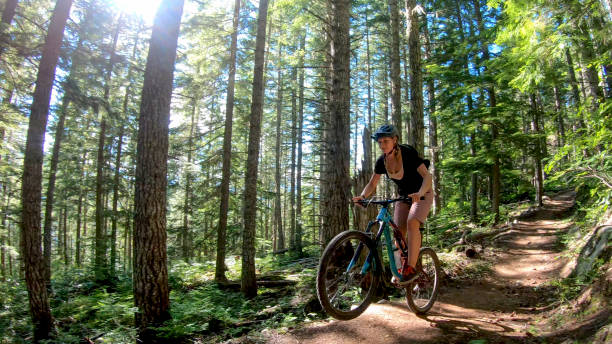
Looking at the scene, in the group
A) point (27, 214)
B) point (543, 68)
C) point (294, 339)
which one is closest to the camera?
point (294, 339)

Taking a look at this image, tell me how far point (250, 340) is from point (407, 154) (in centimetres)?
346

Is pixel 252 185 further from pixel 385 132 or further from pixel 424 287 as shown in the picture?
pixel 385 132

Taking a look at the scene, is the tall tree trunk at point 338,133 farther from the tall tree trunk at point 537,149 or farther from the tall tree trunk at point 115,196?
the tall tree trunk at point 115,196

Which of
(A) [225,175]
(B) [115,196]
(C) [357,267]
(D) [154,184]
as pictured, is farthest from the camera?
(B) [115,196]

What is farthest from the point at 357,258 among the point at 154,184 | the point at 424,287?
the point at 154,184

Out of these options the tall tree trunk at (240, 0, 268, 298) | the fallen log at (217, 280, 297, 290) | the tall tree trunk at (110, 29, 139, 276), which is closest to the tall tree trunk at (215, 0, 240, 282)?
the fallen log at (217, 280, 297, 290)

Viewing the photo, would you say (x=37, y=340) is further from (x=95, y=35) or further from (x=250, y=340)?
(x=95, y=35)

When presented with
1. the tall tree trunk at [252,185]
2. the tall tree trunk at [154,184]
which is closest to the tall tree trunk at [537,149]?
the tall tree trunk at [252,185]

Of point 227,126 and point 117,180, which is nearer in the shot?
point 227,126

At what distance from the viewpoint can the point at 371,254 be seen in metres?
3.84

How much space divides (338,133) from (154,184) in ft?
13.1

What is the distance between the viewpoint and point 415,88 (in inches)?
367

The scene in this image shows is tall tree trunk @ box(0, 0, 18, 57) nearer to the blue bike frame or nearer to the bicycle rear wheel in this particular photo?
the blue bike frame

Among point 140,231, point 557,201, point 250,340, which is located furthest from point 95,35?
point 557,201
